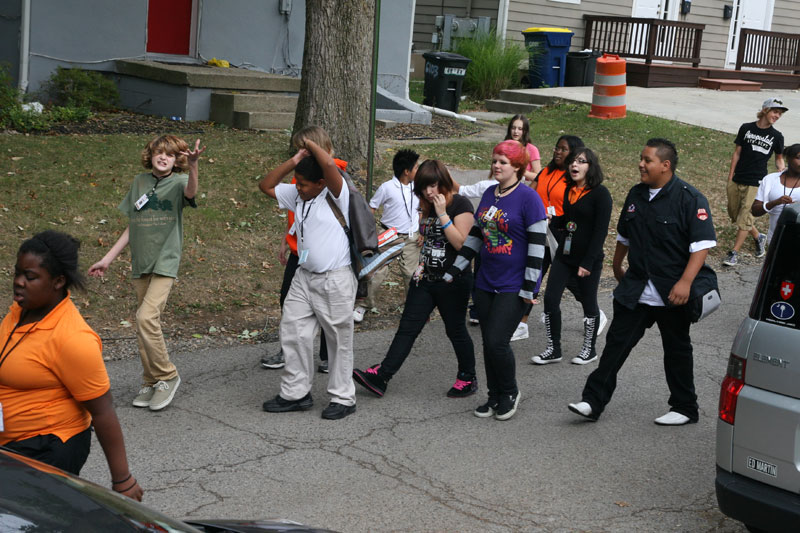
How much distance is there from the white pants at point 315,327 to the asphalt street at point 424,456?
23cm

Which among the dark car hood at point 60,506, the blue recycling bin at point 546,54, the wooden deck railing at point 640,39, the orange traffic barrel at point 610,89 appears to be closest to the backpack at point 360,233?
the dark car hood at point 60,506

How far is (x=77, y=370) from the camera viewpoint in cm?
348

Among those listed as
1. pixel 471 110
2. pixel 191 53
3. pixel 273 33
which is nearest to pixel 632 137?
pixel 471 110

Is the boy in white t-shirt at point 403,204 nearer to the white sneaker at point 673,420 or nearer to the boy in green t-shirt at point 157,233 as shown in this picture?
the boy in green t-shirt at point 157,233

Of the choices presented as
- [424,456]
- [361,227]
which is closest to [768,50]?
[361,227]

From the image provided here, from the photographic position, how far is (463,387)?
685 cm

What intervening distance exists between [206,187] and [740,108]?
14.1 m

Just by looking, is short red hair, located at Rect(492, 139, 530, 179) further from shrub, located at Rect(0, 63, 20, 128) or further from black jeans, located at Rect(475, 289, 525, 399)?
shrub, located at Rect(0, 63, 20, 128)

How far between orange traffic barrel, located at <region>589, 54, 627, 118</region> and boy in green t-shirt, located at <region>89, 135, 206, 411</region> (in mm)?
12948

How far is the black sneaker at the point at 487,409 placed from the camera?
645 cm

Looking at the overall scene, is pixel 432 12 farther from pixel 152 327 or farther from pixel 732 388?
pixel 732 388

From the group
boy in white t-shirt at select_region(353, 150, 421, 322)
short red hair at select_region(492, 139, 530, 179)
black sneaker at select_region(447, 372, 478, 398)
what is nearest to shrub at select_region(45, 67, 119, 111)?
boy in white t-shirt at select_region(353, 150, 421, 322)

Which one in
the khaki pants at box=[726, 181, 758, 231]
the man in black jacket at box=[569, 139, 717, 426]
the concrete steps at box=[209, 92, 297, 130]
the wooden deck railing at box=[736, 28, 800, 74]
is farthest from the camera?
the wooden deck railing at box=[736, 28, 800, 74]

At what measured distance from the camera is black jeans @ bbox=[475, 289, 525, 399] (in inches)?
245
